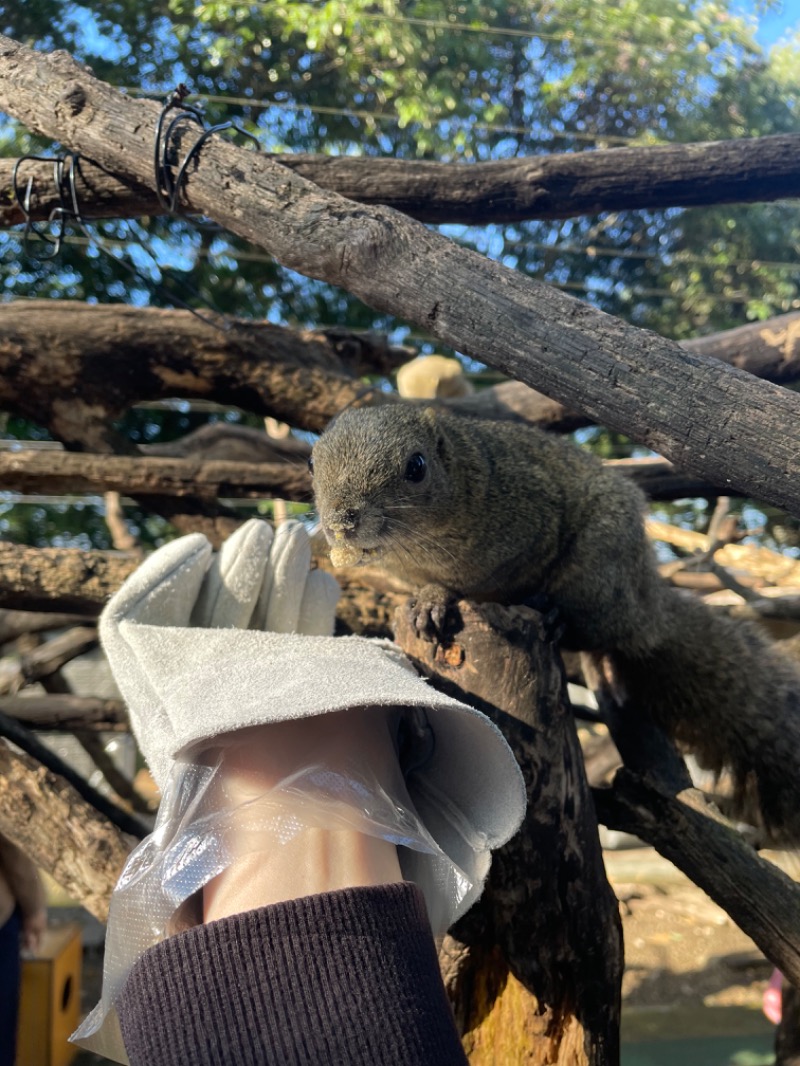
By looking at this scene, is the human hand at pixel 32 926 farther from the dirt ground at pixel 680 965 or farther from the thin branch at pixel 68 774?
the dirt ground at pixel 680 965

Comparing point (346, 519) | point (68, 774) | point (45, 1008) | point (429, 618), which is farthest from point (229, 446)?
point (429, 618)

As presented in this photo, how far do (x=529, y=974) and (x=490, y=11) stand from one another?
4504mm

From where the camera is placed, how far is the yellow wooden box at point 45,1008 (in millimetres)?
2943

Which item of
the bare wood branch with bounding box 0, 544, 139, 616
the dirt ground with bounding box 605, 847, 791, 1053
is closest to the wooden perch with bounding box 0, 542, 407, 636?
the bare wood branch with bounding box 0, 544, 139, 616

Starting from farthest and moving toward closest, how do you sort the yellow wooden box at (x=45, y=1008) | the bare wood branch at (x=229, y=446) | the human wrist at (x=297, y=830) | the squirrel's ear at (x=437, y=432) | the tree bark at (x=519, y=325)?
the bare wood branch at (x=229, y=446) → the yellow wooden box at (x=45, y=1008) → the squirrel's ear at (x=437, y=432) → the tree bark at (x=519, y=325) → the human wrist at (x=297, y=830)

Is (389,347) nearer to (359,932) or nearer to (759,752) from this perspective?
(759,752)

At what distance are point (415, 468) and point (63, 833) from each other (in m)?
1.10

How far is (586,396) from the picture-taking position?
110cm

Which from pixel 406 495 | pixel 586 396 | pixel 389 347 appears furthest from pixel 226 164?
pixel 389 347

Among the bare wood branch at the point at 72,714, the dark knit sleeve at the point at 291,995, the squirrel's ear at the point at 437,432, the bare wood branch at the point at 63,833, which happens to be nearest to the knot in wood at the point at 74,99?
the squirrel's ear at the point at 437,432

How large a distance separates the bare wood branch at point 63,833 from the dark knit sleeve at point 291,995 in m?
1.13

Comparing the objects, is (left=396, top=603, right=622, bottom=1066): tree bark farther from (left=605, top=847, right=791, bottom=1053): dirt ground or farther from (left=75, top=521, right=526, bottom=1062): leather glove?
(left=605, top=847, right=791, bottom=1053): dirt ground

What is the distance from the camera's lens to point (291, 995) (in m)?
0.63

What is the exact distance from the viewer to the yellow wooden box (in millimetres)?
2943
